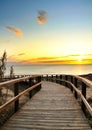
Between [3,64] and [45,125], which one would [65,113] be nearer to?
[45,125]

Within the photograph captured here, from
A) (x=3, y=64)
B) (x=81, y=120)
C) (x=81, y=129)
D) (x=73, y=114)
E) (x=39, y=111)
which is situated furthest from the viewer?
(x=3, y=64)

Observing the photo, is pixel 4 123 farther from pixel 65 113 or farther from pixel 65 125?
pixel 65 113

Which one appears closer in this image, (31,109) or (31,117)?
(31,117)

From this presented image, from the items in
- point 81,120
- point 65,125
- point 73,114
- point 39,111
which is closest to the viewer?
point 65,125

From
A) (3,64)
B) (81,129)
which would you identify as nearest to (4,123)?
(81,129)

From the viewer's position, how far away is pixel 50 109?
8852mm

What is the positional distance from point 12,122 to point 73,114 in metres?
2.22

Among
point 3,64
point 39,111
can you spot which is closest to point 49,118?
point 39,111

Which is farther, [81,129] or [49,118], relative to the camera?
[49,118]

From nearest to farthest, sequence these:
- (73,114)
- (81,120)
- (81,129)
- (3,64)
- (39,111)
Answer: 1. (81,129)
2. (81,120)
3. (73,114)
4. (39,111)
5. (3,64)

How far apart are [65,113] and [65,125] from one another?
5.20 feet

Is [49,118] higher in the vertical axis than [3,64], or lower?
lower

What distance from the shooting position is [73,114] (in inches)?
311

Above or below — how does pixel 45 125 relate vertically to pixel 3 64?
below
